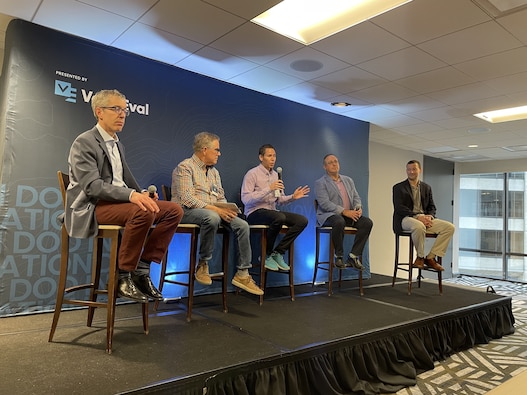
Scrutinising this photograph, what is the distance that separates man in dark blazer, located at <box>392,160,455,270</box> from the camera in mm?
3734

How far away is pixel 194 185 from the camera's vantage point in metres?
2.81

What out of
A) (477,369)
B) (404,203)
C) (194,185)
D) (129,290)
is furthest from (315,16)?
(477,369)

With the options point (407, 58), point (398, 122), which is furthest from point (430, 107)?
point (407, 58)

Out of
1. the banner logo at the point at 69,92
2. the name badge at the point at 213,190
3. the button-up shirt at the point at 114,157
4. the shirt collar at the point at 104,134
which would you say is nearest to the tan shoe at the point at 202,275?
the name badge at the point at 213,190

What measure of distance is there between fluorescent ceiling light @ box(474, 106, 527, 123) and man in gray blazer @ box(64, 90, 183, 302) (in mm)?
4467

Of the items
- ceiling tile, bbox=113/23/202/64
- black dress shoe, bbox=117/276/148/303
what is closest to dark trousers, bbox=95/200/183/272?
black dress shoe, bbox=117/276/148/303

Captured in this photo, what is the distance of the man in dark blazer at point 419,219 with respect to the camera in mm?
3734

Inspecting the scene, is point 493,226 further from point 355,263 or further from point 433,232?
point 355,263

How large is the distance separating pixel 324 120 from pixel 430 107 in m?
1.26

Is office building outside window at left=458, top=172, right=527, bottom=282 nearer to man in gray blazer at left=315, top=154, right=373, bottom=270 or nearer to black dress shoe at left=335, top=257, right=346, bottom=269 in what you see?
man in gray blazer at left=315, top=154, right=373, bottom=270

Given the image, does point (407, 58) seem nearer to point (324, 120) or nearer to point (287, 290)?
point (324, 120)

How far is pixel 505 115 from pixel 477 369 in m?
3.59

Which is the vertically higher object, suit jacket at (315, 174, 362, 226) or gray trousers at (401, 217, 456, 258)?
suit jacket at (315, 174, 362, 226)

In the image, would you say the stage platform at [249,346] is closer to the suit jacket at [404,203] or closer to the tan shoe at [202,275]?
the tan shoe at [202,275]
